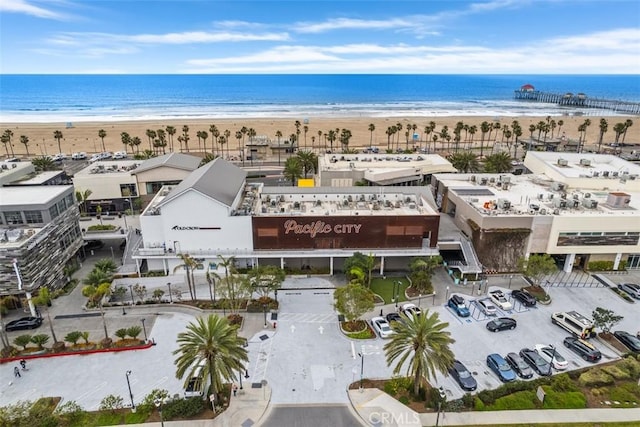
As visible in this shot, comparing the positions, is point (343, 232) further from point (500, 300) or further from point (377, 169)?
point (377, 169)

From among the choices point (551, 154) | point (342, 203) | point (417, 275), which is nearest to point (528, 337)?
point (417, 275)

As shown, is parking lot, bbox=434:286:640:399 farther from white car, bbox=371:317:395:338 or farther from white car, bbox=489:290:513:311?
white car, bbox=371:317:395:338

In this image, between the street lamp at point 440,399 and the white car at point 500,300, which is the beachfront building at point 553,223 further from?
the street lamp at point 440,399

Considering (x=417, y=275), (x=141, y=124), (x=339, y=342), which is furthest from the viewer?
(x=141, y=124)

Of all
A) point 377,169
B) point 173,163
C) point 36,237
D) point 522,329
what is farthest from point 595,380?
point 173,163

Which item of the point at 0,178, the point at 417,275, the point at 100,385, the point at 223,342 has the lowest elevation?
the point at 100,385

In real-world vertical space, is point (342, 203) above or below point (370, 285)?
above

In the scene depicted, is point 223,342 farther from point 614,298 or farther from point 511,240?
point 614,298
